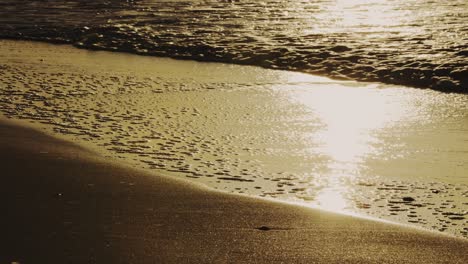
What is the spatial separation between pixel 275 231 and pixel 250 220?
0.72ft

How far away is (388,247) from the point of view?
4387 mm

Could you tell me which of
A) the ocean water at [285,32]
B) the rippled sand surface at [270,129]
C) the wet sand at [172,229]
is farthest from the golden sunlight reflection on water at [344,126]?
the ocean water at [285,32]

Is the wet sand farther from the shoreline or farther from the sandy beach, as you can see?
the shoreline

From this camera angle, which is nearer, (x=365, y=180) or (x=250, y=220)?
(x=250, y=220)

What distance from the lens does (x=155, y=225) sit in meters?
4.67

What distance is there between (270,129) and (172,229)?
308 cm

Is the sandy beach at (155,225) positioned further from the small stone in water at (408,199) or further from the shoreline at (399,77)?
the shoreline at (399,77)

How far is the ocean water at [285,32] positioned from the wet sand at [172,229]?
537cm

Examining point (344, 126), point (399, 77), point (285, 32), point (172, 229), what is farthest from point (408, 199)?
point (285, 32)

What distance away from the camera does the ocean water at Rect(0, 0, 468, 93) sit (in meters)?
11.1

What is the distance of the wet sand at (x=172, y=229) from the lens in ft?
13.9

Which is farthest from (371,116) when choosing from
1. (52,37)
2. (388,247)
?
(52,37)

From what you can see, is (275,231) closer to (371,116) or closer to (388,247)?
(388,247)

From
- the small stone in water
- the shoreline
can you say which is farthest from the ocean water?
the small stone in water
